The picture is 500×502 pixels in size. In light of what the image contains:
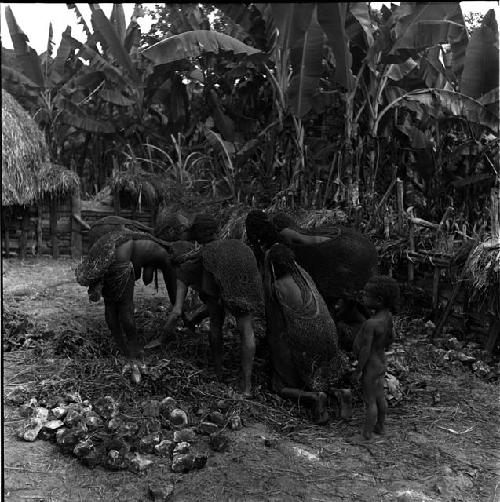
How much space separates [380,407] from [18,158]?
7.99 meters

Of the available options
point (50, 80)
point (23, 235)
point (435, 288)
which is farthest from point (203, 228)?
point (50, 80)

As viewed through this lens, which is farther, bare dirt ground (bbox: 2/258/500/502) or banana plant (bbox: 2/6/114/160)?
banana plant (bbox: 2/6/114/160)

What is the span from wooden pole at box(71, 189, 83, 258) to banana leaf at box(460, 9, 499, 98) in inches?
256

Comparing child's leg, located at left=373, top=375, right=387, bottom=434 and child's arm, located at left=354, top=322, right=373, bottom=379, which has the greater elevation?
child's arm, located at left=354, top=322, right=373, bottom=379

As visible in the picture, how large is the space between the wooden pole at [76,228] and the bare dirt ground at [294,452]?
549cm

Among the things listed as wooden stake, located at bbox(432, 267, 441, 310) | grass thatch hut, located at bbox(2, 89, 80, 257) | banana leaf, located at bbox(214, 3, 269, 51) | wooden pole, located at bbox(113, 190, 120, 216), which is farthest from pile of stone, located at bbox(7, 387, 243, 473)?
wooden pole, located at bbox(113, 190, 120, 216)

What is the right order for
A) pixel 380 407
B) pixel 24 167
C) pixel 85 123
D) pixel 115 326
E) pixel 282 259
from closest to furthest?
pixel 380 407 → pixel 282 259 → pixel 115 326 → pixel 24 167 → pixel 85 123

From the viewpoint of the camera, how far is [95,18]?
28.0 feet

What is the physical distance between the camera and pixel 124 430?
3188mm

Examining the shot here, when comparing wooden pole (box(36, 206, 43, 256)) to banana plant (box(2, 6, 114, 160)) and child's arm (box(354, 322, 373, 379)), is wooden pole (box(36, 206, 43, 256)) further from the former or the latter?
child's arm (box(354, 322, 373, 379))

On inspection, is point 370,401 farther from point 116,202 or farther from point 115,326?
point 116,202

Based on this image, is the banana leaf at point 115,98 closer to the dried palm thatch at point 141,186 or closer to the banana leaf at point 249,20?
the dried palm thatch at point 141,186

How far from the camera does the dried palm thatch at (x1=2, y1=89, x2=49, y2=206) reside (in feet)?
30.4

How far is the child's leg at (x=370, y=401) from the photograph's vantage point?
3336 millimetres
